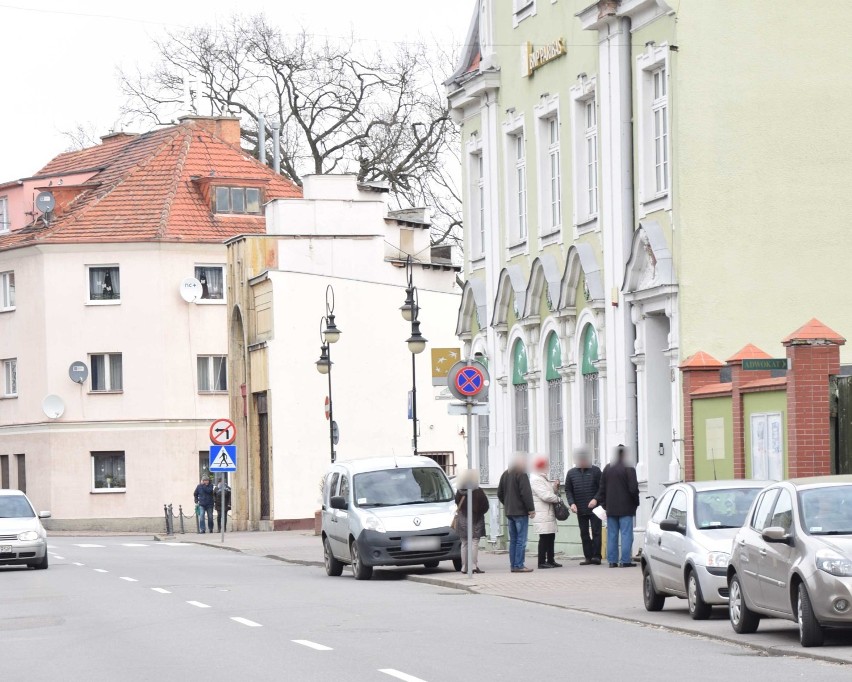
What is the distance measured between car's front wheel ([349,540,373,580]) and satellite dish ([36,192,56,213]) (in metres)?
39.6

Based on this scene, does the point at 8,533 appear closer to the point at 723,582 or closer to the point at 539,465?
the point at 539,465

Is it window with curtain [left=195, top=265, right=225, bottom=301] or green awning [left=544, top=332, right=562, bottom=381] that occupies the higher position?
window with curtain [left=195, top=265, right=225, bottom=301]

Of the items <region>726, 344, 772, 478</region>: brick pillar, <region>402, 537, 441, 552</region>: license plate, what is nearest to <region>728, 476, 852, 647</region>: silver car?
<region>726, 344, 772, 478</region>: brick pillar

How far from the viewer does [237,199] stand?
6284cm

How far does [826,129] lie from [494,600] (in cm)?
903

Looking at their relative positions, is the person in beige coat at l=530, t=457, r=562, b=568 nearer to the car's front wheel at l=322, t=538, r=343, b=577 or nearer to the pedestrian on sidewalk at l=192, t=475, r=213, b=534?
the car's front wheel at l=322, t=538, r=343, b=577

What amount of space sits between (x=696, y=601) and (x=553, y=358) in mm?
14470

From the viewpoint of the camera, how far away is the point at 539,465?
27.1 meters

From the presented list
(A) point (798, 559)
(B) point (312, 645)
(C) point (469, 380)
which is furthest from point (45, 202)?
(A) point (798, 559)

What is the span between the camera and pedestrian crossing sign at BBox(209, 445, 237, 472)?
41719 millimetres

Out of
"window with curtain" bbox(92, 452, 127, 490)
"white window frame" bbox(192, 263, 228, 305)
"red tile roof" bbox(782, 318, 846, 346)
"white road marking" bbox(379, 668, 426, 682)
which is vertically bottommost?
"window with curtain" bbox(92, 452, 127, 490)

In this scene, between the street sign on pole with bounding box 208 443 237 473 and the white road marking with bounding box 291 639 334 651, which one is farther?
the street sign on pole with bounding box 208 443 237 473

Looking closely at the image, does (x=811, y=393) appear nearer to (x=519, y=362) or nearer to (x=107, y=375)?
(x=519, y=362)

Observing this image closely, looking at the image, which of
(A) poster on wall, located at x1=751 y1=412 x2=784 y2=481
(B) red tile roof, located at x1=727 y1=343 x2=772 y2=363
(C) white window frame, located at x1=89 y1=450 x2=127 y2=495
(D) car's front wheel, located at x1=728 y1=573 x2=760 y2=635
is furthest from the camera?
(C) white window frame, located at x1=89 y1=450 x2=127 y2=495
